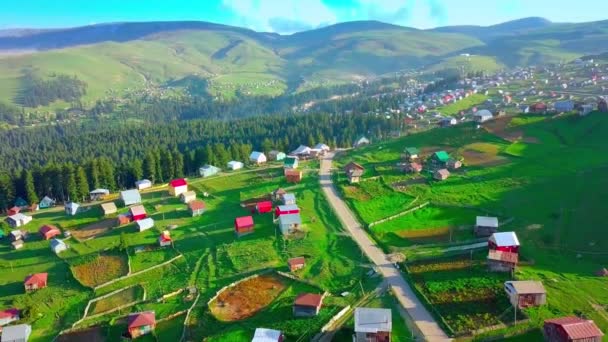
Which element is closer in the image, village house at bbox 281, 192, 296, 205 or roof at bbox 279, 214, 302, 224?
roof at bbox 279, 214, 302, 224

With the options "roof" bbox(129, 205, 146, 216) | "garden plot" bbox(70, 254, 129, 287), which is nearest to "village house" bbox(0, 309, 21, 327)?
"garden plot" bbox(70, 254, 129, 287)

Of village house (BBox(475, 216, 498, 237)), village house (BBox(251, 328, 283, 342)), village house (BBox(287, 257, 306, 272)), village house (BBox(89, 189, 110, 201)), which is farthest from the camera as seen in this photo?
village house (BBox(89, 189, 110, 201))

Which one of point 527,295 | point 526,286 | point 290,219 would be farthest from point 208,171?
point 527,295

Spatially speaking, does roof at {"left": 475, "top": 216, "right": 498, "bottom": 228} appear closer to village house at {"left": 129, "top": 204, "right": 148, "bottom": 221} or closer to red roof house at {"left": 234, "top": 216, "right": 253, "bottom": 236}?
red roof house at {"left": 234, "top": 216, "right": 253, "bottom": 236}

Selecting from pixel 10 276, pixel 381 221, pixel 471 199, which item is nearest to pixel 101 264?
pixel 10 276

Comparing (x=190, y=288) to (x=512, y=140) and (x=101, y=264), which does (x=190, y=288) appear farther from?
(x=512, y=140)

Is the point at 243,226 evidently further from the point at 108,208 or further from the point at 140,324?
the point at 108,208

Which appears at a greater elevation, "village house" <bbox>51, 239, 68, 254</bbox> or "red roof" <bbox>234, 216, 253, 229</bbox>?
"red roof" <bbox>234, 216, 253, 229</bbox>
